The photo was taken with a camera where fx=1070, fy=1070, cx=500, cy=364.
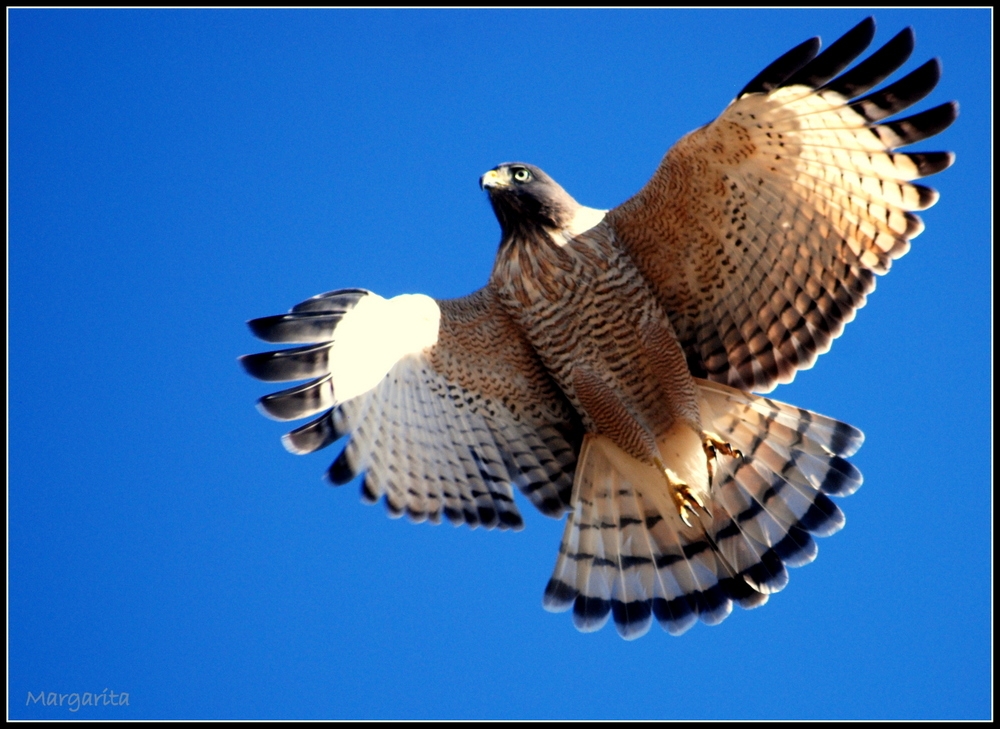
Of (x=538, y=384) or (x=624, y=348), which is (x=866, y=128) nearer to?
(x=624, y=348)

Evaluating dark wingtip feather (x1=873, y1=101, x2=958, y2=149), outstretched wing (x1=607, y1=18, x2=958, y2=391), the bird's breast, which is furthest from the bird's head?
dark wingtip feather (x1=873, y1=101, x2=958, y2=149)

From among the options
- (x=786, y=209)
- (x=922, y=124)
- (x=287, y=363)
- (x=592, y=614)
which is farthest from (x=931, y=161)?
(x=287, y=363)

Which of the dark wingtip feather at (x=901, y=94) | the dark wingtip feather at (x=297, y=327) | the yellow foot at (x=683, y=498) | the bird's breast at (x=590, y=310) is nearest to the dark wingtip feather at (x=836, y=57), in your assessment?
the dark wingtip feather at (x=901, y=94)

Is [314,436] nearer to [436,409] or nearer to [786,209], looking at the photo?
[436,409]

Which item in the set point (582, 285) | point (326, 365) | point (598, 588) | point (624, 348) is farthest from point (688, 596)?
point (326, 365)

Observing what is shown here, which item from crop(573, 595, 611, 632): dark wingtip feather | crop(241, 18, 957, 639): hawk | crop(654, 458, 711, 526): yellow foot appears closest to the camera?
crop(241, 18, 957, 639): hawk

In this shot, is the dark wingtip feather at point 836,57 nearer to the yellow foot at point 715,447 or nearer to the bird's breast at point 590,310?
the bird's breast at point 590,310

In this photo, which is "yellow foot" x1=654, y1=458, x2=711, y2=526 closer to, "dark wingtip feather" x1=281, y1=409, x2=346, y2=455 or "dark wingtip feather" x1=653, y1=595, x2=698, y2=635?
"dark wingtip feather" x1=653, y1=595, x2=698, y2=635
